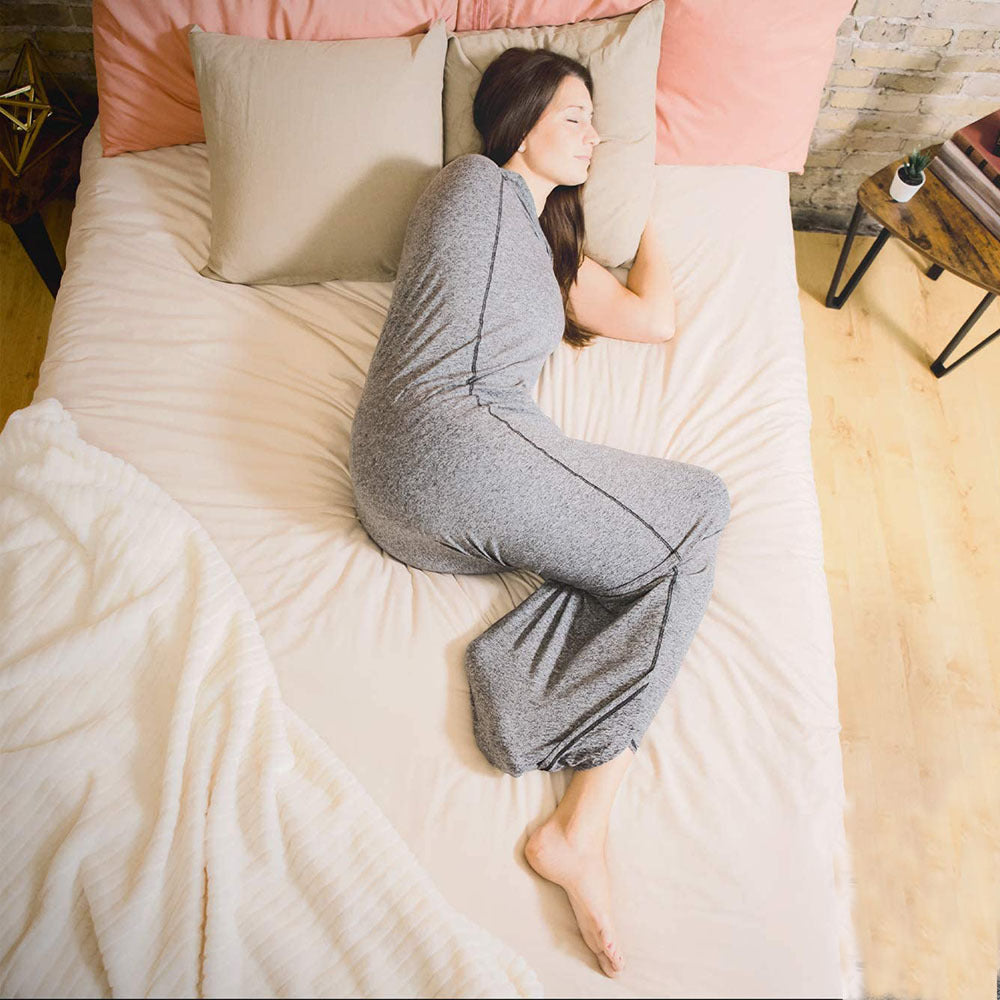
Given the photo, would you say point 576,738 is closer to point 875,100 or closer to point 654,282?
point 654,282

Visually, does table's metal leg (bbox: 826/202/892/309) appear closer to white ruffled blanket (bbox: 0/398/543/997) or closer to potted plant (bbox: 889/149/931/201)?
potted plant (bbox: 889/149/931/201)

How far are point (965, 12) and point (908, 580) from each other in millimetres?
1165

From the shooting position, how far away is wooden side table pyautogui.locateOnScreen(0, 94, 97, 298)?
5.59ft

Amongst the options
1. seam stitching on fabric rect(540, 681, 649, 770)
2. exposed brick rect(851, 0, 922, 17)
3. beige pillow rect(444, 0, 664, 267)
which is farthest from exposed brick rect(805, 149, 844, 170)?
seam stitching on fabric rect(540, 681, 649, 770)

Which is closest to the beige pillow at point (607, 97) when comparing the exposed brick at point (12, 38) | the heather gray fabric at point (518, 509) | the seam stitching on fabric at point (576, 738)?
the heather gray fabric at point (518, 509)

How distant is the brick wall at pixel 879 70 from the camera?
1702 millimetres

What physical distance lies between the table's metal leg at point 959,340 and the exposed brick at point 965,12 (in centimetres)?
55

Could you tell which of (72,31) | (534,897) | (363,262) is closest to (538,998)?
(534,897)

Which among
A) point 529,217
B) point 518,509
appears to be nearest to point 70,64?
point 529,217

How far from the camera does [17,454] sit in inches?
49.5

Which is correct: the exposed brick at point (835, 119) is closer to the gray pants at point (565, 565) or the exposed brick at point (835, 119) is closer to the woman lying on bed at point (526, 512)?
the woman lying on bed at point (526, 512)

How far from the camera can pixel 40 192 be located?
1766mm

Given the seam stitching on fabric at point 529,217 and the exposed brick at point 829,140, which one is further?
the exposed brick at point 829,140

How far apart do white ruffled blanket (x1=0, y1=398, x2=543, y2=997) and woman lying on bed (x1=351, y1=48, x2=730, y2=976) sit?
0.20m
